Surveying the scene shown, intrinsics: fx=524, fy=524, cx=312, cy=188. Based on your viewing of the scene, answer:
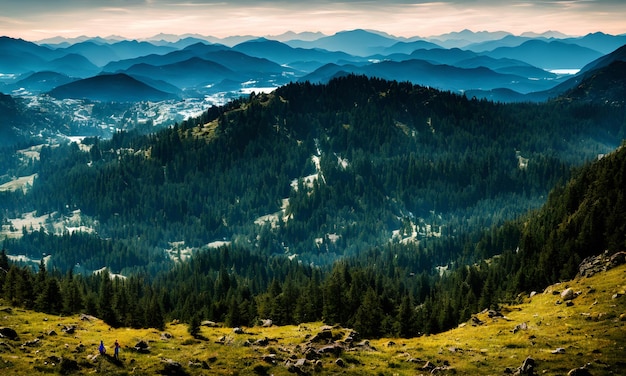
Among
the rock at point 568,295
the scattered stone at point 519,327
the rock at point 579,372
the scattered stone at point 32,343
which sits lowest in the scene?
the rock at point 568,295

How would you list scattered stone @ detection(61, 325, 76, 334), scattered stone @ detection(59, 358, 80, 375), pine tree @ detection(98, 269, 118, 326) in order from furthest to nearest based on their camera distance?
1. pine tree @ detection(98, 269, 118, 326)
2. scattered stone @ detection(61, 325, 76, 334)
3. scattered stone @ detection(59, 358, 80, 375)

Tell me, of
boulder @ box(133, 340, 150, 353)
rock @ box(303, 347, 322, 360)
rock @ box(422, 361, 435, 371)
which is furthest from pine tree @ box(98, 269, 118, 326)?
rock @ box(422, 361, 435, 371)

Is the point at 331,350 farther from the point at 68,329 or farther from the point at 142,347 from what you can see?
the point at 68,329

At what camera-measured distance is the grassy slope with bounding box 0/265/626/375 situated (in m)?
63.8

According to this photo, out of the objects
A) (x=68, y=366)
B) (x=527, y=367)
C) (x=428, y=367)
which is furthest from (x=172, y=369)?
(x=527, y=367)

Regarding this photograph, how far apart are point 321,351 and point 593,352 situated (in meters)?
34.4

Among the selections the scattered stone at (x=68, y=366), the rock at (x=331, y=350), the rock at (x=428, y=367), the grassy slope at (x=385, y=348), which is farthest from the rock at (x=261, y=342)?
the scattered stone at (x=68, y=366)

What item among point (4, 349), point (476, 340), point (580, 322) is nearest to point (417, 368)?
point (476, 340)

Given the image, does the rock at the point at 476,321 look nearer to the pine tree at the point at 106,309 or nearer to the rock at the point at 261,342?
the rock at the point at 261,342

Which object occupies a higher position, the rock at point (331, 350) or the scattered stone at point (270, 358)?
the scattered stone at point (270, 358)

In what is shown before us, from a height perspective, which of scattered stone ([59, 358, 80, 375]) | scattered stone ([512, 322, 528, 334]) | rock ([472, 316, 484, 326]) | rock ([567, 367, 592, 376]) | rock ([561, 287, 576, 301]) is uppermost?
rock ([567, 367, 592, 376])

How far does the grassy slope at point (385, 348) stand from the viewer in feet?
209

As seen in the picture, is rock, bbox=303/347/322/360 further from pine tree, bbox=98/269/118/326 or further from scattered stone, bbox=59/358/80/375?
pine tree, bbox=98/269/118/326

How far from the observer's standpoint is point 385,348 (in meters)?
81.7
